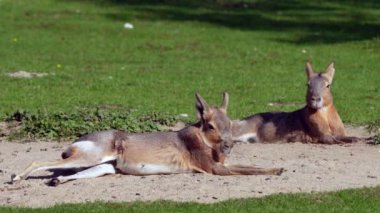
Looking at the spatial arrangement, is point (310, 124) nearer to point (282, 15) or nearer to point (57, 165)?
point (57, 165)

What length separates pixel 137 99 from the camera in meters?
17.0

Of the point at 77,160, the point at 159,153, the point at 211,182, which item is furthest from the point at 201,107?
the point at 77,160

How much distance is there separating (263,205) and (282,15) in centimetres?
2122

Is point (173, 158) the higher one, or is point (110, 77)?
point (173, 158)

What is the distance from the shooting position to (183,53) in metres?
23.0

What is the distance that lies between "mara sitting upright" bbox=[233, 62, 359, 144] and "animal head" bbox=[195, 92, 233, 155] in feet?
7.91

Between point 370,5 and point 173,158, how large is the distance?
22.1 m

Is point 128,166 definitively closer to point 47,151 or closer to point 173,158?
point 173,158

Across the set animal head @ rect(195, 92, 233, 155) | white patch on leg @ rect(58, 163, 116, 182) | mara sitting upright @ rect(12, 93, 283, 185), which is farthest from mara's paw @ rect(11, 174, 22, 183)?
animal head @ rect(195, 92, 233, 155)

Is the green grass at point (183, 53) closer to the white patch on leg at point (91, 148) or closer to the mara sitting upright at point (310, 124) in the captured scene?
the mara sitting upright at point (310, 124)

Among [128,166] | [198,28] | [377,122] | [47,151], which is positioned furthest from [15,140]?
[198,28]

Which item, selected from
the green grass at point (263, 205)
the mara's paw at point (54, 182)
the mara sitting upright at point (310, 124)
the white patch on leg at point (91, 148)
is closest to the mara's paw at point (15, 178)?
the mara's paw at point (54, 182)

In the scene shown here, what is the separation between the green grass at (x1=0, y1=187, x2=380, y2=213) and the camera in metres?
8.90

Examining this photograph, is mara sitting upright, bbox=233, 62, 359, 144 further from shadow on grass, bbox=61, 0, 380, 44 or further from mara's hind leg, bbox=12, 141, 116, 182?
shadow on grass, bbox=61, 0, 380, 44
